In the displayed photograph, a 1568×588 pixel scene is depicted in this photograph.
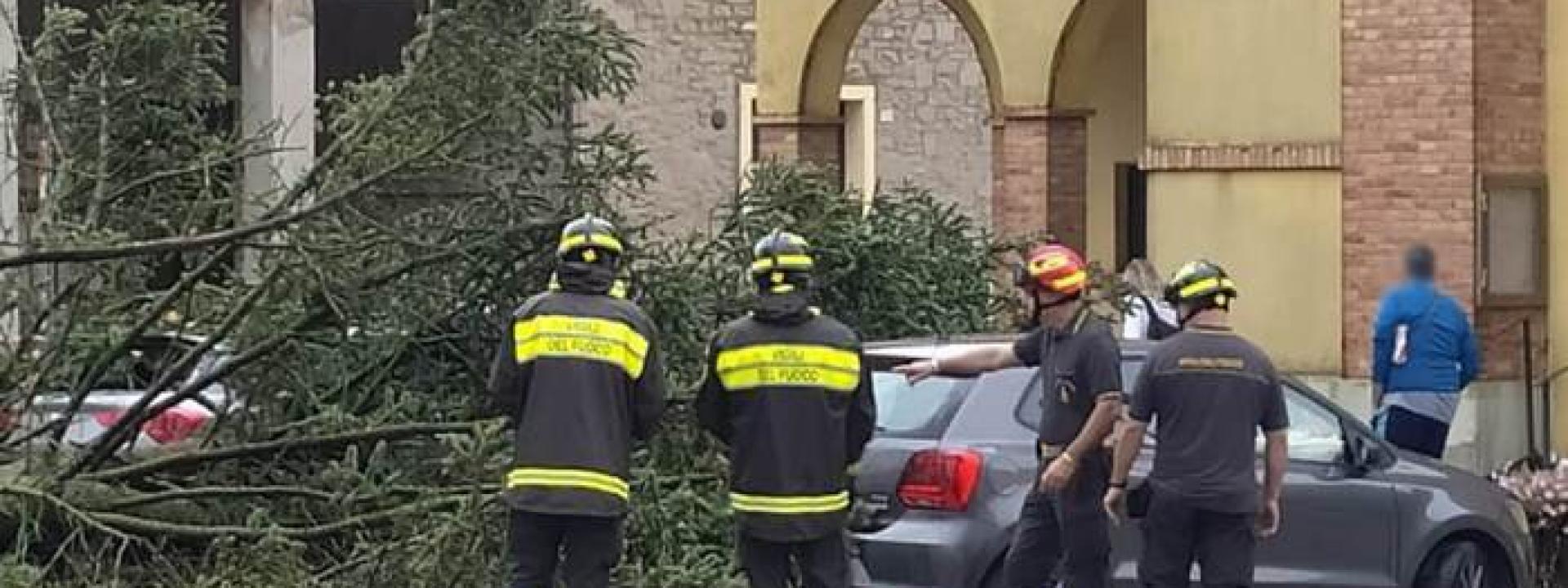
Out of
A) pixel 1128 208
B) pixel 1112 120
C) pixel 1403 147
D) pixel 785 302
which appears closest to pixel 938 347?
pixel 785 302

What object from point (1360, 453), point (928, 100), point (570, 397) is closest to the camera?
point (570, 397)

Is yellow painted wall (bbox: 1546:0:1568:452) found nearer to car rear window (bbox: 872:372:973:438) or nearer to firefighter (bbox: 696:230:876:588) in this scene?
car rear window (bbox: 872:372:973:438)

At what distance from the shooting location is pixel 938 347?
12039 mm

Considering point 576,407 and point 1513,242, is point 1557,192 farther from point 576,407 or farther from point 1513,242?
point 576,407

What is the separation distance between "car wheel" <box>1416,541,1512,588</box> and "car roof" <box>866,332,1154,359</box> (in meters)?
1.67

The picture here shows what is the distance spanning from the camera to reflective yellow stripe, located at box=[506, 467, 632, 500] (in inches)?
382

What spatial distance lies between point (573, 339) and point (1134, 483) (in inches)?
114

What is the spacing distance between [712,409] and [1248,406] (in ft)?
6.91

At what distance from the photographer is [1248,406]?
10.9 metres

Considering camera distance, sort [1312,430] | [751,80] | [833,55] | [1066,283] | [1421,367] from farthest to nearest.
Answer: [751,80] < [833,55] < [1421,367] < [1312,430] < [1066,283]

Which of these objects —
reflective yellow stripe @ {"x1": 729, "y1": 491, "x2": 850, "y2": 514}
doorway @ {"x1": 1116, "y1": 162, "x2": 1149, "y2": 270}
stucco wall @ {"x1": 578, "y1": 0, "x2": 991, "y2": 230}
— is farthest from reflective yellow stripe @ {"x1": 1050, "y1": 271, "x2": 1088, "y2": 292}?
stucco wall @ {"x1": 578, "y1": 0, "x2": 991, "y2": 230}

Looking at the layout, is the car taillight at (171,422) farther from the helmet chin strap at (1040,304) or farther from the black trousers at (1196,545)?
the black trousers at (1196,545)

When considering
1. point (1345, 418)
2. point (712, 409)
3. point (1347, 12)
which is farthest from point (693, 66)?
point (712, 409)

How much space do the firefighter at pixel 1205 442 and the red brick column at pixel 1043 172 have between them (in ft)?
37.0
